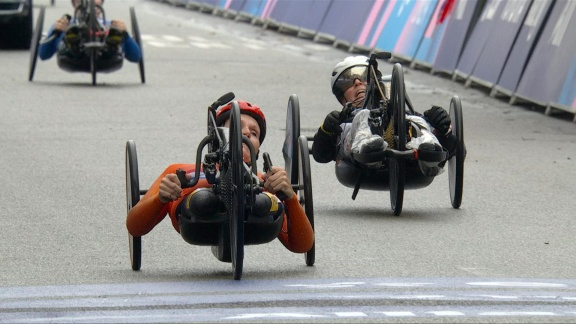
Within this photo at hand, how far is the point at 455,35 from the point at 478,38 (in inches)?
35.5

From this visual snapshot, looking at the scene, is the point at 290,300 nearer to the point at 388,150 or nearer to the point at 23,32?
the point at 388,150

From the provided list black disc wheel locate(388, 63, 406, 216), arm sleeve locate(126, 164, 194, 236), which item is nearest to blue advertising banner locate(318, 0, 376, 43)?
black disc wheel locate(388, 63, 406, 216)

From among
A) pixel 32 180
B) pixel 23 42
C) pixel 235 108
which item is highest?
pixel 235 108

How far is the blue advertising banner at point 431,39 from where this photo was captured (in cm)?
2136

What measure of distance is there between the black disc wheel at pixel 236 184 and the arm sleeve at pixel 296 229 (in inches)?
15.4

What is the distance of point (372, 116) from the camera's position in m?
9.73

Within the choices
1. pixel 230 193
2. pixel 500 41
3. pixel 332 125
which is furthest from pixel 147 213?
pixel 500 41

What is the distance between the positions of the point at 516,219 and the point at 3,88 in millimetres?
9949

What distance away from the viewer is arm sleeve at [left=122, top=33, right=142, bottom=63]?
60.6 feet

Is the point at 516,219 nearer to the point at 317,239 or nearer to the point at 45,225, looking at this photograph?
A: the point at 317,239

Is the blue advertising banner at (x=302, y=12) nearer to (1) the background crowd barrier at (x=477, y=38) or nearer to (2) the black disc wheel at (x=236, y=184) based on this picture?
(1) the background crowd barrier at (x=477, y=38)

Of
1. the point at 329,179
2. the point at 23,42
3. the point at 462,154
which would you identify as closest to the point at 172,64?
the point at 23,42

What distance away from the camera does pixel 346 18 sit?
86.2 feet

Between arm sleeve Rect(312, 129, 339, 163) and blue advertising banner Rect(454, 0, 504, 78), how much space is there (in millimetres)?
9513
